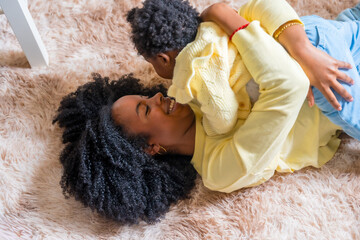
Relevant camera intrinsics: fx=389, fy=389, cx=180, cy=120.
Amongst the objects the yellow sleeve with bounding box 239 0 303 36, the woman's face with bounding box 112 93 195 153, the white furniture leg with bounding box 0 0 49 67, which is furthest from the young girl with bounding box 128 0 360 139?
the white furniture leg with bounding box 0 0 49 67

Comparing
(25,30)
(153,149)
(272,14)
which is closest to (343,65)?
(272,14)

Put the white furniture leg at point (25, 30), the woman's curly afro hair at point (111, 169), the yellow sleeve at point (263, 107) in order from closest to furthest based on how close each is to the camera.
Result: 1. the yellow sleeve at point (263, 107)
2. the woman's curly afro hair at point (111, 169)
3. the white furniture leg at point (25, 30)

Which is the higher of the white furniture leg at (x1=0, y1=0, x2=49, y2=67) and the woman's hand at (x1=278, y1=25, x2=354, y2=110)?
the white furniture leg at (x1=0, y1=0, x2=49, y2=67)

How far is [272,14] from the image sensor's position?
36.9 inches

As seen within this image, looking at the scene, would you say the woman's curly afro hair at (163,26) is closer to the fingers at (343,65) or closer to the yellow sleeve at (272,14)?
the yellow sleeve at (272,14)

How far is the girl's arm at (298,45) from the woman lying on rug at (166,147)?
0.14ft

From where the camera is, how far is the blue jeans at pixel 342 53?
37.5 inches

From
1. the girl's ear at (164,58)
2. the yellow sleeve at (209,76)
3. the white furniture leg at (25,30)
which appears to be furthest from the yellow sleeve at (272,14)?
the white furniture leg at (25,30)

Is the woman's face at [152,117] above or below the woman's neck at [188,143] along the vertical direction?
above

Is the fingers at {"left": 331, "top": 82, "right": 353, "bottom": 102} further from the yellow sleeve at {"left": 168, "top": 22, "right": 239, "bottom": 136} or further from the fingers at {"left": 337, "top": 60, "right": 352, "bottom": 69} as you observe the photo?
the yellow sleeve at {"left": 168, "top": 22, "right": 239, "bottom": 136}

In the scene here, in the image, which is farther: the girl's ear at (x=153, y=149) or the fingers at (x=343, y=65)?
the girl's ear at (x=153, y=149)

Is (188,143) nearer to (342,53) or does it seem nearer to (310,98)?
(310,98)

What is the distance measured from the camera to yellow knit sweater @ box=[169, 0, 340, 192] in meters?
0.87

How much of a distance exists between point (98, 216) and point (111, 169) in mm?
149
